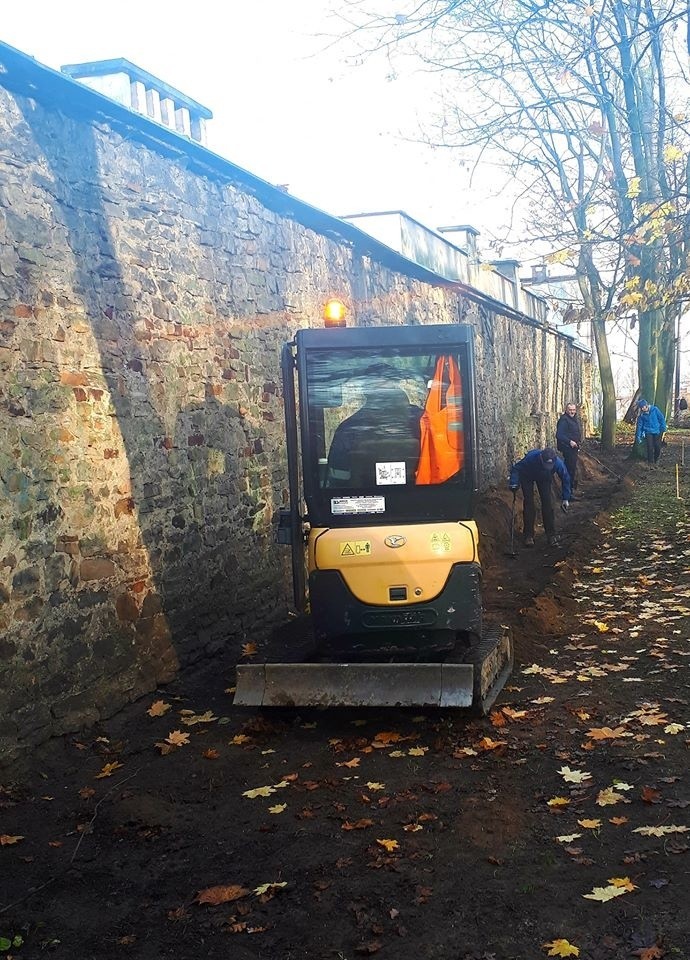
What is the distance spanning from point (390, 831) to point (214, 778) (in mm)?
1359

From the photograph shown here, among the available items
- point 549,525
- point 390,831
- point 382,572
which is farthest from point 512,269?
point 390,831

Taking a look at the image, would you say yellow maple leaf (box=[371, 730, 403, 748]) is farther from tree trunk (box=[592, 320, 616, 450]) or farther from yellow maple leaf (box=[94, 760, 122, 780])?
tree trunk (box=[592, 320, 616, 450])

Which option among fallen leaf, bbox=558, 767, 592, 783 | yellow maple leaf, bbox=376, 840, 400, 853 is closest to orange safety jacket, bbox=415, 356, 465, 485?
fallen leaf, bbox=558, 767, 592, 783

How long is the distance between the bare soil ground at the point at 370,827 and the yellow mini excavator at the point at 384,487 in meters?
0.60

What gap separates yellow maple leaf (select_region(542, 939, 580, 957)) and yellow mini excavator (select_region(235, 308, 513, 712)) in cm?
270

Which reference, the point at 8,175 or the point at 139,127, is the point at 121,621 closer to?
the point at 8,175

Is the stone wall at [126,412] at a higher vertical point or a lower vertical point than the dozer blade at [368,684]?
higher

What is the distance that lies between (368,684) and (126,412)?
2808mm

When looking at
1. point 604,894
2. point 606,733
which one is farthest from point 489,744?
point 604,894

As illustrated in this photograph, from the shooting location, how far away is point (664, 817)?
4605 millimetres

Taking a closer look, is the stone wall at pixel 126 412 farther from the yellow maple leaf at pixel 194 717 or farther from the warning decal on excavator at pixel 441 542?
the warning decal on excavator at pixel 441 542

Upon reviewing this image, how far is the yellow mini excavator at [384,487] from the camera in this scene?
6.27 m

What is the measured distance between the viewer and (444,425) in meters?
6.35

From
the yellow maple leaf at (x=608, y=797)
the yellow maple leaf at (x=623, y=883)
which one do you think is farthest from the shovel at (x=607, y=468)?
the yellow maple leaf at (x=623, y=883)
